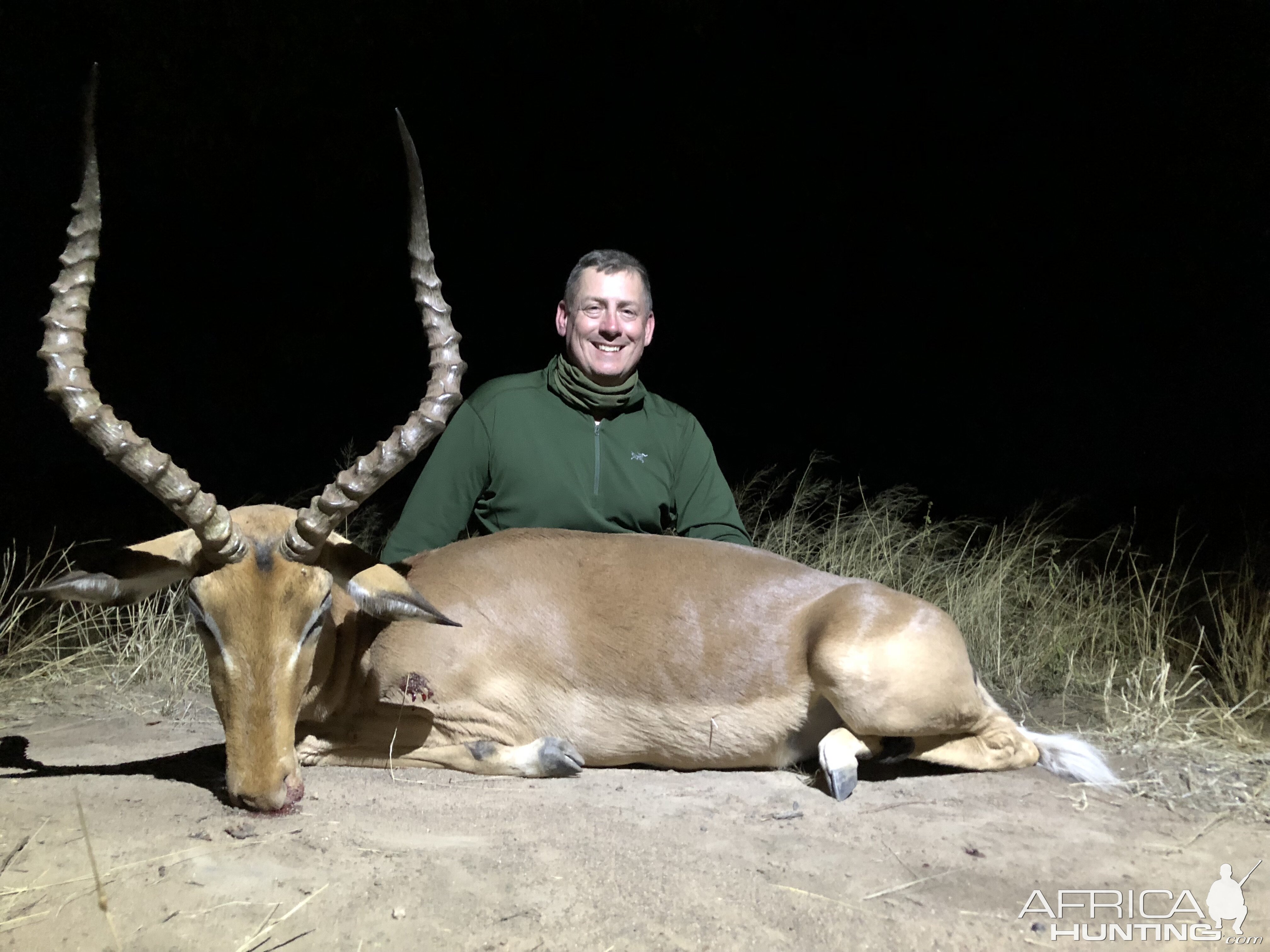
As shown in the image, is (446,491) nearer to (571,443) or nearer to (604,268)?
(571,443)

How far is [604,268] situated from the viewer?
15.9 ft

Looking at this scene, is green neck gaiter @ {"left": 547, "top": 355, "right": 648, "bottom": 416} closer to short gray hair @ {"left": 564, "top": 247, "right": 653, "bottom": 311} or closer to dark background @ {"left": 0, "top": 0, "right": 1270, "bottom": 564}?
short gray hair @ {"left": 564, "top": 247, "right": 653, "bottom": 311}

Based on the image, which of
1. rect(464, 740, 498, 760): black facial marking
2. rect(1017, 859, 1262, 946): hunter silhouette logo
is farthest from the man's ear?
rect(1017, 859, 1262, 946): hunter silhouette logo

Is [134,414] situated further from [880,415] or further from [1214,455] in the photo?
[1214,455]

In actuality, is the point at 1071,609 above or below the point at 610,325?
below

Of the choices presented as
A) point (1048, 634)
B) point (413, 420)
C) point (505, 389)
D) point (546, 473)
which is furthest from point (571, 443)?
point (1048, 634)

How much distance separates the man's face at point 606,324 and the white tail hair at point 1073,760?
8.29 ft

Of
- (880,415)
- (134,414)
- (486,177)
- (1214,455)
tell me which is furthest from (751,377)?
(134,414)

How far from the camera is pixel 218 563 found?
3.22 metres

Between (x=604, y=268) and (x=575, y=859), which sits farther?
(x=604, y=268)

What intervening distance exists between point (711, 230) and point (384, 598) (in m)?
7.31

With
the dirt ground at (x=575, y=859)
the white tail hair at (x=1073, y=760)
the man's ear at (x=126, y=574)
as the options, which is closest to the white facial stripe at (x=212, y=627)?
the man's ear at (x=126, y=574)

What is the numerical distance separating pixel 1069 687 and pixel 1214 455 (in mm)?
6335

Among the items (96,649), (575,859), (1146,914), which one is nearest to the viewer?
(1146,914)
